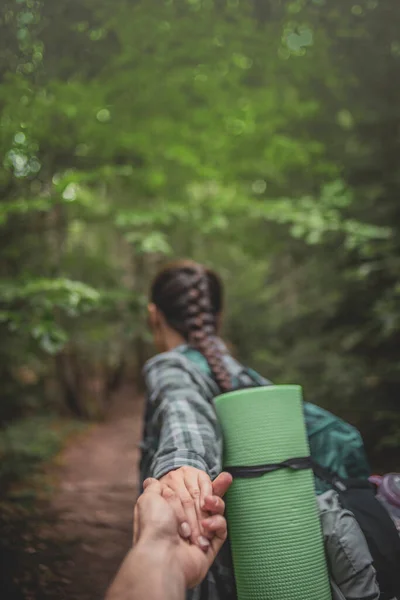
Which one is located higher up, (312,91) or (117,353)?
(312,91)

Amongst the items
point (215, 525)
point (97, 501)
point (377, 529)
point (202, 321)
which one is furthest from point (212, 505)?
point (97, 501)

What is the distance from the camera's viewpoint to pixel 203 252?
10.1 metres

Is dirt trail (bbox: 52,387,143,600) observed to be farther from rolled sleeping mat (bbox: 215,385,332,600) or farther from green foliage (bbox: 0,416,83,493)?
rolled sleeping mat (bbox: 215,385,332,600)

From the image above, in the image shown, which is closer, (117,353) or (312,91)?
(312,91)

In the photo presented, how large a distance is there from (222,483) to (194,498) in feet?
0.31

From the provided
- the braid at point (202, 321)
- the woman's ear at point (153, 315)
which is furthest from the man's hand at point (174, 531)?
the woman's ear at point (153, 315)

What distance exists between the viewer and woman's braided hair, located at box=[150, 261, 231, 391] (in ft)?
7.81

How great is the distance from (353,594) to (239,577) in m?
0.40

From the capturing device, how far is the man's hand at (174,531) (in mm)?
1129

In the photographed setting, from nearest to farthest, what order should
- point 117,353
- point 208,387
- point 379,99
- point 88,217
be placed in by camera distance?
point 208,387
point 379,99
point 88,217
point 117,353

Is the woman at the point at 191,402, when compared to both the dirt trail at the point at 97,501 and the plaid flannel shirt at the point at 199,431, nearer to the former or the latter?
the plaid flannel shirt at the point at 199,431

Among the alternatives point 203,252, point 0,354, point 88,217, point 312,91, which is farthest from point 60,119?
point 203,252

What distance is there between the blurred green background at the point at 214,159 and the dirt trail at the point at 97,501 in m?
0.57

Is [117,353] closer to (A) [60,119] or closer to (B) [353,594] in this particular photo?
(A) [60,119]
